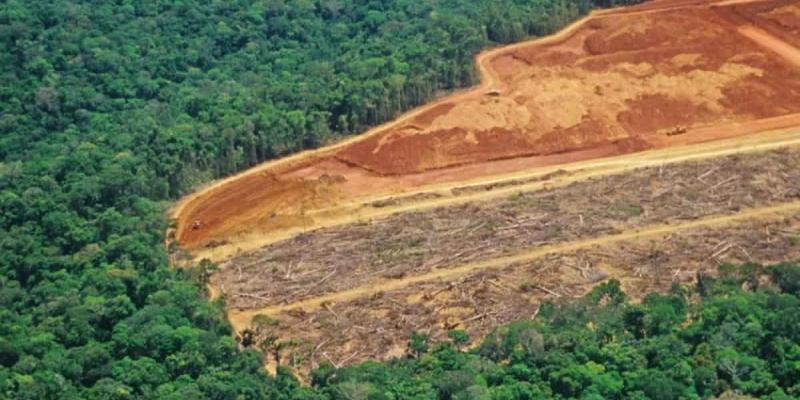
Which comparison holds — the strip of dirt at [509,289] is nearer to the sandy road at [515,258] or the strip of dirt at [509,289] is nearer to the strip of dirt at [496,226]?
the sandy road at [515,258]

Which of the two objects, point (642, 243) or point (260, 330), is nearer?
point (260, 330)

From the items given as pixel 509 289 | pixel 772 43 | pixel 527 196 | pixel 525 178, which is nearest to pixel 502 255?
pixel 509 289

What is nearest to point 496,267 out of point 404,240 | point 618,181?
point 404,240

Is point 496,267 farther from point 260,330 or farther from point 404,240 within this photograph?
point 260,330

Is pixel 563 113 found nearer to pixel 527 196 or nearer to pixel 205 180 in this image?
pixel 527 196

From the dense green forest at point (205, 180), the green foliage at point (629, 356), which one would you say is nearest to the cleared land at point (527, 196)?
the dense green forest at point (205, 180)

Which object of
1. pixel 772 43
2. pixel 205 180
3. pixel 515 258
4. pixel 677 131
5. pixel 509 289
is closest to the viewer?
pixel 509 289
